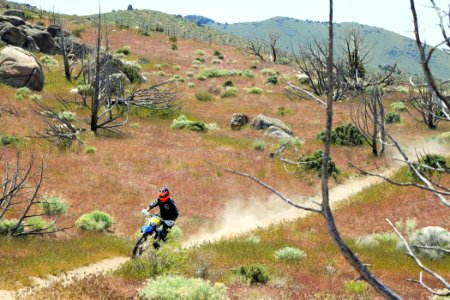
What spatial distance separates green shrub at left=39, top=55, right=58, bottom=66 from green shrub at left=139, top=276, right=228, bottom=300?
41.6 meters

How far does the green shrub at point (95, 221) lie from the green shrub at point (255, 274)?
6.78m

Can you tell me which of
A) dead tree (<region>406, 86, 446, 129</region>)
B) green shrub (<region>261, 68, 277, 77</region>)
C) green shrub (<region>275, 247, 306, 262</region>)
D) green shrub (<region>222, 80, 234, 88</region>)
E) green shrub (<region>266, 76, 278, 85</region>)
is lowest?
green shrub (<region>275, 247, 306, 262</region>)

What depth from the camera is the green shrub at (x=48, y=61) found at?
45088mm

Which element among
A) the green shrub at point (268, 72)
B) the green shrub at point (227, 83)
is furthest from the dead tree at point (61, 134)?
the green shrub at point (268, 72)

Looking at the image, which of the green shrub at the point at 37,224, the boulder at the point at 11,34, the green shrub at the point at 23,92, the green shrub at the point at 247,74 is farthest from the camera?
the green shrub at the point at 247,74

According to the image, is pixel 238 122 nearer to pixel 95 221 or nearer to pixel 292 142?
pixel 292 142

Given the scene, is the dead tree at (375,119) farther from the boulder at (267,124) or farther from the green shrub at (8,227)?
the green shrub at (8,227)

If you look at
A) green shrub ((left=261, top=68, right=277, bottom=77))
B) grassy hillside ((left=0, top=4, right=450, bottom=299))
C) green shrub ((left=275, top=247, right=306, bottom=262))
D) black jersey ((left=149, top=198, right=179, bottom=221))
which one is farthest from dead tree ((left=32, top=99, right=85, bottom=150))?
green shrub ((left=261, top=68, right=277, bottom=77))

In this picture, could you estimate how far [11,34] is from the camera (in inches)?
1763

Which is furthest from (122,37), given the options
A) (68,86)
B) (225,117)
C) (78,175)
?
(78,175)

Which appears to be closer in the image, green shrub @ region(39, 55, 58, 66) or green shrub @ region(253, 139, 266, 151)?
green shrub @ region(253, 139, 266, 151)

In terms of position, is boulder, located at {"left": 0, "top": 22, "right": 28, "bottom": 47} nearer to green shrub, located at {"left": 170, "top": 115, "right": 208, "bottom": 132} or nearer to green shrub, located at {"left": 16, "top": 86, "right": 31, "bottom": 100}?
green shrub, located at {"left": 16, "top": 86, "right": 31, "bottom": 100}

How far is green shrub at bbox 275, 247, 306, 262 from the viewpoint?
1305 centimetres

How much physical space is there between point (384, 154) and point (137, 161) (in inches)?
642
